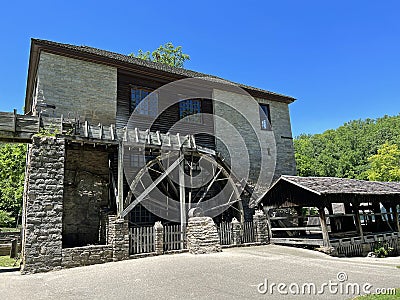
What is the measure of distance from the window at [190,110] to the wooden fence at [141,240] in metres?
6.99

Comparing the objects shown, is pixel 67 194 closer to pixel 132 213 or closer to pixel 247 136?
pixel 132 213

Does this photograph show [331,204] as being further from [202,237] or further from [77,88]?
[77,88]

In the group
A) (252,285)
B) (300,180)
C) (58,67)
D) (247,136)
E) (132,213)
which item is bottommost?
(252,285)

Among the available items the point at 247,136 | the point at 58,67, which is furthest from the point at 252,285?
the point at 247,136

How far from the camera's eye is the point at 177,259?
9805 millimetres

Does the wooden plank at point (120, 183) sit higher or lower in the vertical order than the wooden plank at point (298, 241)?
higher

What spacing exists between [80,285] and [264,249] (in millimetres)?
7266

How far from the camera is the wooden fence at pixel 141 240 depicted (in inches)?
421

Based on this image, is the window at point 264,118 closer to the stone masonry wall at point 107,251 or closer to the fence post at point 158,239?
the fence post at point 158,239

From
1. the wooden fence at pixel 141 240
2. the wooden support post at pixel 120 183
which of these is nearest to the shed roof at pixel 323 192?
the wooden fence at pixel 141 240

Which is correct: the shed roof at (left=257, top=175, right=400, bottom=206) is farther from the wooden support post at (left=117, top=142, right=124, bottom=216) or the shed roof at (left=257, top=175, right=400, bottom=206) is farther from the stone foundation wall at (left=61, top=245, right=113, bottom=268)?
the stone foundation wall at (left=61, top=245, right=113, bottom=268)

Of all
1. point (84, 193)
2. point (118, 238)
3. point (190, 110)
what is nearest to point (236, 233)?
point (118, 238)

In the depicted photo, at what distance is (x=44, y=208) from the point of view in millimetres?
9664

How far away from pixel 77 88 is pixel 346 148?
147 ft
